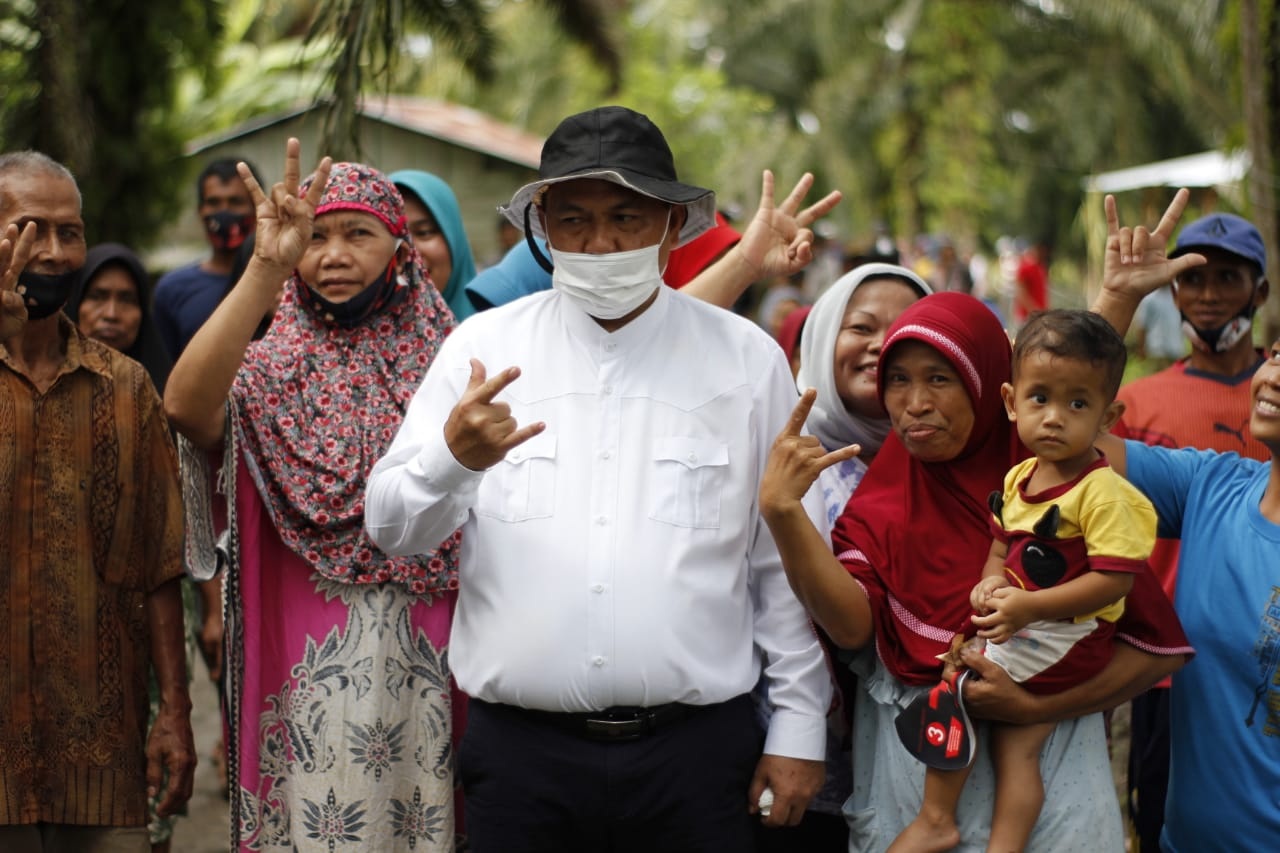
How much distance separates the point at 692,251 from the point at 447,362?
5.56 ft

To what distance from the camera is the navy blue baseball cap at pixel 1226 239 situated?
4195 millimetres

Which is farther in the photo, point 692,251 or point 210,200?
point 210,200

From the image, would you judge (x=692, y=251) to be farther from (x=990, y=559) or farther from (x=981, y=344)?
(x=990, y=559)

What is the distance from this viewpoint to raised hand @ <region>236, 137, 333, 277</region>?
309cm

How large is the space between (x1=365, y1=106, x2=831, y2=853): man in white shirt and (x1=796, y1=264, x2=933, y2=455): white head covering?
0.37 m

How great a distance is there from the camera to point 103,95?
9.09 metres

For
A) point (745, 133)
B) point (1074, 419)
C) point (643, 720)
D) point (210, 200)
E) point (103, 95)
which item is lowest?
point (643, 720)

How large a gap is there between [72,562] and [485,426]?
3.90ft

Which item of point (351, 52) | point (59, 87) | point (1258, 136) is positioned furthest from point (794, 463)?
point (1258, 136)

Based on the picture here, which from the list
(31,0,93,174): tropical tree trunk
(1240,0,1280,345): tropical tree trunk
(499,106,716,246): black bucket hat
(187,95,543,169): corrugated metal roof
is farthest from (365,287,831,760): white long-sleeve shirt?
(187,95,543,169): corrugated metal roof

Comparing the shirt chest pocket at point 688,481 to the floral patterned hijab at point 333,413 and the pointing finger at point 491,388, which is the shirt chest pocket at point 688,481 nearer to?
the pointing finger at point 491,388

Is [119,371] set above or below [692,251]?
below

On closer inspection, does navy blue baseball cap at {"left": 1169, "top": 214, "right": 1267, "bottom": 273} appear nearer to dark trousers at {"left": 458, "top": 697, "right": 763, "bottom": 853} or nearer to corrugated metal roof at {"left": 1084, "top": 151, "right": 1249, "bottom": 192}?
dark trousers at {"left": 458, "top": 697, "right": 763, "bottom": 853}

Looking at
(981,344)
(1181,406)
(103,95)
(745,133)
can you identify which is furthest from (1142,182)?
(981,344)
